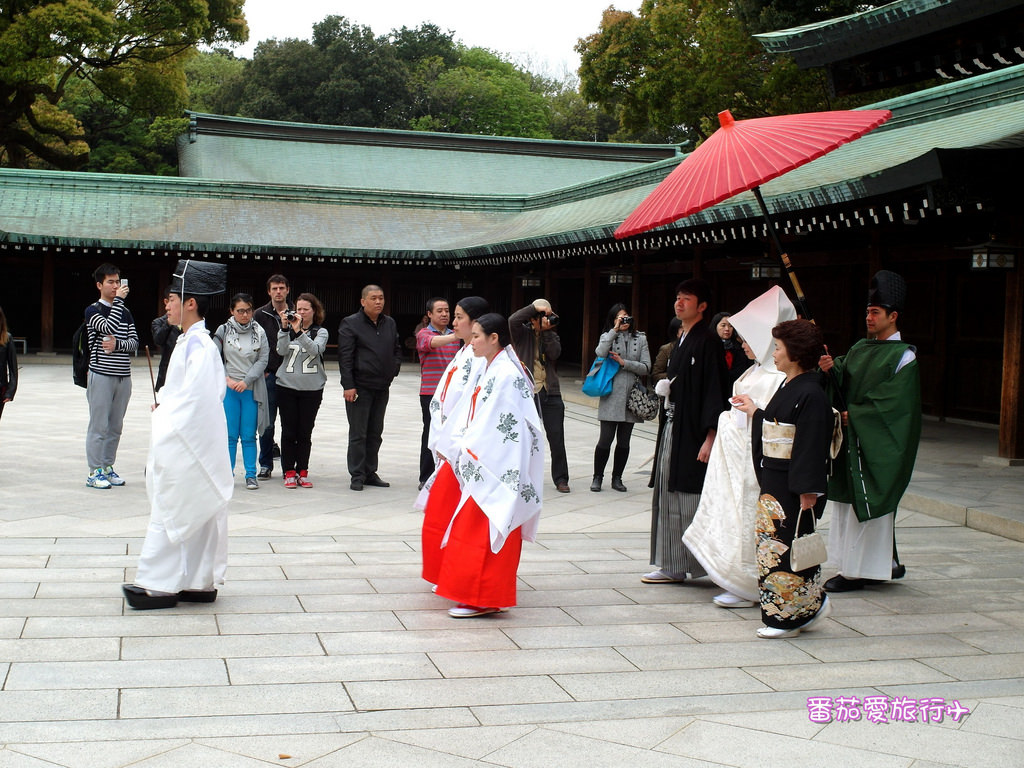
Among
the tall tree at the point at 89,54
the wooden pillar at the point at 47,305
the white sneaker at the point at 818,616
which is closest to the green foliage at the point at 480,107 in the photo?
the tall tree at the point at 89,54

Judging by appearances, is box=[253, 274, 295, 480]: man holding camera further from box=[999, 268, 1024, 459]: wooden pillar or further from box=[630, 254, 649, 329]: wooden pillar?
box=[630, 254, 649, 329]: wooden pillar

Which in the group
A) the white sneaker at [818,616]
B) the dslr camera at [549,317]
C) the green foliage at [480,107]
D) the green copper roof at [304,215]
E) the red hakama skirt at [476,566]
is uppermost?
A: the green foliage at [480,107]

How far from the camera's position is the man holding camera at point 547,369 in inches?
314

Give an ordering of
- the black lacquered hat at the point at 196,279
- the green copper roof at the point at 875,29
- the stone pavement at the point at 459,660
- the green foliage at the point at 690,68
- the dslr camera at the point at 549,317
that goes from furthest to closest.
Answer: the green foliage at the point at 690,68, the dslr camera at the point at 549,317, the green copper roof at the point at 875,29, the black lacquered hat at the point at 196,279, the stone pavement at the point at 459,660

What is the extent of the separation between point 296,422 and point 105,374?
4.87ft

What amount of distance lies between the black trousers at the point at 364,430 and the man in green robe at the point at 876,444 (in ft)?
13.0

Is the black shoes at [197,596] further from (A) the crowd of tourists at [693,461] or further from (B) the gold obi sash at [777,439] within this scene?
(B) the gold obi sash at [777,439]

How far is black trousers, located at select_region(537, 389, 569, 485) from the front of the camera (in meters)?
8.34

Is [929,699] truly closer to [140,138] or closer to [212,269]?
[212,269]

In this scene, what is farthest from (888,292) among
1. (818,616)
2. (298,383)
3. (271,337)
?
(271,337)

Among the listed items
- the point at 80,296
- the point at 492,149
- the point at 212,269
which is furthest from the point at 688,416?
the point at 492,149

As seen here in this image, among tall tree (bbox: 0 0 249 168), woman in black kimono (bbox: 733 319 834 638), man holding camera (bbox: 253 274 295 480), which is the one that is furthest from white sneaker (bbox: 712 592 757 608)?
tall tree (bbox: 0 0 249 168)

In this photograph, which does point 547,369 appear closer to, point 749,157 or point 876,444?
point 876,444

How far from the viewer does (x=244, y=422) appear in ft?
26.0
